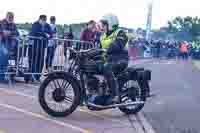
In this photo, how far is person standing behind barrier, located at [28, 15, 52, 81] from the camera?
1454 centimetres

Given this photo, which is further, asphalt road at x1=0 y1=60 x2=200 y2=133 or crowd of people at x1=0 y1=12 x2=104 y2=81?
crowd of people at x1=0 y1=12 x2=104 y2=81

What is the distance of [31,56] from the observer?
1458 cm

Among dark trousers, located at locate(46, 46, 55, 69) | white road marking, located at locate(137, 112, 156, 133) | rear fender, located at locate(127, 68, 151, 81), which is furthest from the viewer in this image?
dark trousers, located at locate(46, 46, 55, 69)

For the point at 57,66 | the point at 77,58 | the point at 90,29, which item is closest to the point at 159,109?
the point at 77,58

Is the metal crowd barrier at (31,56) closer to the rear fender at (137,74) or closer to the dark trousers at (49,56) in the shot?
the dark trousers at (49,56)

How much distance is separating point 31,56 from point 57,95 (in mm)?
4909

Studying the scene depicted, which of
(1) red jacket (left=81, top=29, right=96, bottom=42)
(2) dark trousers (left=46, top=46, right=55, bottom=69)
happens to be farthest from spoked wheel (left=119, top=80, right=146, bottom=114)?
(1) red jacket (left=81, top=29, right=96, bottom=42)

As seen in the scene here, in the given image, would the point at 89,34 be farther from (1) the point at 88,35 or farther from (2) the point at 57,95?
(2) the point at 57,95

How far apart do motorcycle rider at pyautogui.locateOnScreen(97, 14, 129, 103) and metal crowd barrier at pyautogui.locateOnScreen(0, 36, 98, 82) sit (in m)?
3.69

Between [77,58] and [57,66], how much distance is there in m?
4.56

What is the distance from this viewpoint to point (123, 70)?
33.4 feet

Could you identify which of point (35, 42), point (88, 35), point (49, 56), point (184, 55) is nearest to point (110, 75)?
point (35, 42)

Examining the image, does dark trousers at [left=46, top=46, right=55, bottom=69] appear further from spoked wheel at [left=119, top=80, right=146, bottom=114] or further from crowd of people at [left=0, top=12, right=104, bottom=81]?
spoked wheel at [left=119, top=80, right=146, bottom=114]

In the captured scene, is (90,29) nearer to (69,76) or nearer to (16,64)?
(16,64)
